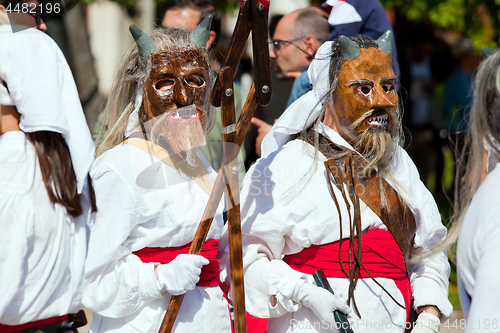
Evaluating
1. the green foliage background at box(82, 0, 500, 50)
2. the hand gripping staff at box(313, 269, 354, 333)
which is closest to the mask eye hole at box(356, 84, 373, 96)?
the hand gripping staff at box(313, 269, 354, 333)

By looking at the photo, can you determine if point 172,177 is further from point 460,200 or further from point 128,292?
point 460,200

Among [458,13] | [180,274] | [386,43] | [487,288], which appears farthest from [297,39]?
[458,13]

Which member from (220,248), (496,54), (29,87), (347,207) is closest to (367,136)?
(347,207)

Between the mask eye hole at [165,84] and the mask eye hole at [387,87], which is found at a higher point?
the mask eye hole at [165,84]

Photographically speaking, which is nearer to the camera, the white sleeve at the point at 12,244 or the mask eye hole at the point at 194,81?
the white sleeve at the point at 12,244

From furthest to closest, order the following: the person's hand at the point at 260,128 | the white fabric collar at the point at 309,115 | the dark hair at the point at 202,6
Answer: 1. the dark hair at the point at 202,6
2. the person's hand at the point at 260,128
3. the white fabric collar at the point at 309,115

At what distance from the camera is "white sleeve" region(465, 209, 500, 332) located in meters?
1.74

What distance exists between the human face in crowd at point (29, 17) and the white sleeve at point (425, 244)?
174 centimetres

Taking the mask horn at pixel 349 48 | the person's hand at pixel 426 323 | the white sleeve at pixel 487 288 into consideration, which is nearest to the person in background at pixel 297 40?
the mask horn at pixel 349 48

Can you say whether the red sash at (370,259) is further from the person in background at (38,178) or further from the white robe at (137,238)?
the person in background at (38,178)

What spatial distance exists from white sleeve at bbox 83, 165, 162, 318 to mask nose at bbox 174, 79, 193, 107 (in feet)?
1.48

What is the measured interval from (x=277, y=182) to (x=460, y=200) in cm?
80

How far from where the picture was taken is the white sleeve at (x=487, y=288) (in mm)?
1739

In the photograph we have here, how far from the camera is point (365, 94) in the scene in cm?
253
